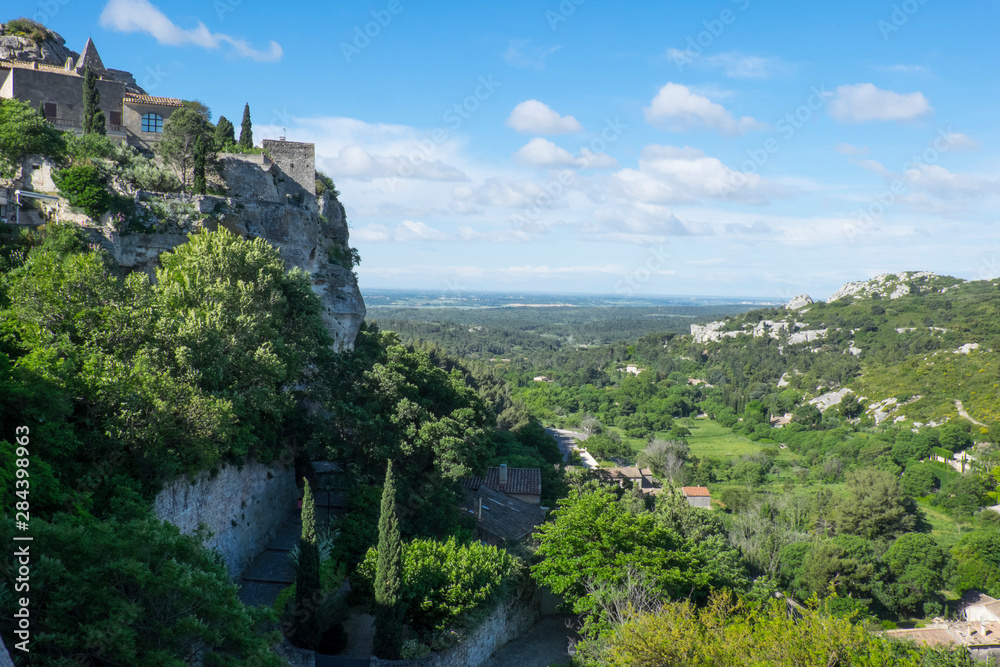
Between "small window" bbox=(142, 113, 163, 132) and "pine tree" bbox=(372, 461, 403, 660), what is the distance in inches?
1030

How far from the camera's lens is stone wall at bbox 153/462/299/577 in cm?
1619

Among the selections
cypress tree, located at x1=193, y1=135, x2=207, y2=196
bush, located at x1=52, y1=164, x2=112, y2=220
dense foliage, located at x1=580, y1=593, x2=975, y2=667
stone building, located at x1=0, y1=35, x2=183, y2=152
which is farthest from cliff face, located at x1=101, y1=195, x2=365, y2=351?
A: dense foliage, located at x1=580, y1=593, x2=975, y2=667

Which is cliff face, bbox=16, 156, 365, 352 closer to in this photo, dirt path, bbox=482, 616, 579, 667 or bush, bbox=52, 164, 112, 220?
bush, bbox=52, 164, 112, 220

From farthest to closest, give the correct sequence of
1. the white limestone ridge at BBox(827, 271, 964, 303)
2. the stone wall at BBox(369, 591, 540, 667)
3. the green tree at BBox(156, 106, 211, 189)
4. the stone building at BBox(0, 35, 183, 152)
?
the white limestone ridge at BBox(827, 271, 964, 303) → the stone building at BBox(0, 35, 183, 152) → the green tree at BBox(156, 106, 211, 189) → the stone wall at BBox(369, 591, 540, 667)

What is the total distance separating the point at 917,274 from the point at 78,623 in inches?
7574

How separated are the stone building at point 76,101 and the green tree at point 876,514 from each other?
45.6 meters

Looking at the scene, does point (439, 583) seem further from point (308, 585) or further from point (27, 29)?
point (27, 29)

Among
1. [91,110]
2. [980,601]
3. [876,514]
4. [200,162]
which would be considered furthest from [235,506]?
[876,514]

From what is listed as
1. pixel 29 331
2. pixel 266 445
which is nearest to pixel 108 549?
pixel 29 331

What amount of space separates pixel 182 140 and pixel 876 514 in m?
44.2

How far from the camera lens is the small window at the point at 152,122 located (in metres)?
Result: 32.7

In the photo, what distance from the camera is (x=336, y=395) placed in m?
25.0

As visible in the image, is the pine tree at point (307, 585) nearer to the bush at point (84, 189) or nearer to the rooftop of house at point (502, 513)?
the rooftop of house at point (502, 513)

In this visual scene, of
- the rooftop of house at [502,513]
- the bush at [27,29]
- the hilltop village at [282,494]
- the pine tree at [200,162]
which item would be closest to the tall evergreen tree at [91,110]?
the hilltop village at [282,494]
